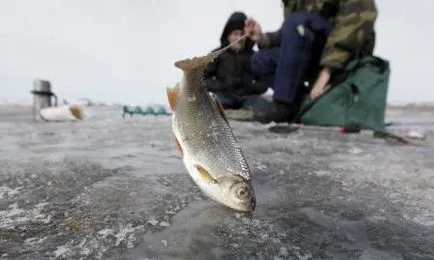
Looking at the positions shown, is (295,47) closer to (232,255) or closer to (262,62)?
(262,62)

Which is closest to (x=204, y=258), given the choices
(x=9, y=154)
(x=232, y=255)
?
(x=232, y=255)

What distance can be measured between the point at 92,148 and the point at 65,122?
3461mm

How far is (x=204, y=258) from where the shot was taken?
4.39ft

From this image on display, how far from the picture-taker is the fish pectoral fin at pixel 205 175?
5.67ft

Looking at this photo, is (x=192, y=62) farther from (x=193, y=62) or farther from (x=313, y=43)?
(x=313, y=43)

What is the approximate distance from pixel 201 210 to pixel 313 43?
4397mm

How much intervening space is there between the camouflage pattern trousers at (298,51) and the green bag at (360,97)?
399mm

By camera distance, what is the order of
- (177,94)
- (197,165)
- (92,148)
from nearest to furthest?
(197,165) < (177,94) < (92,148)

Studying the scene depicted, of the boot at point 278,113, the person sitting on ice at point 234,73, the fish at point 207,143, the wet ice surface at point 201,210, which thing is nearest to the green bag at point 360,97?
the boot at point 278,113

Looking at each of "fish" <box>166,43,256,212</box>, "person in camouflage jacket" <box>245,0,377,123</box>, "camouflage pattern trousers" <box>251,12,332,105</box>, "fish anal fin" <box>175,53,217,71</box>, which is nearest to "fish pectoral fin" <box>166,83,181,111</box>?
"fish" <box>166,43,256,212</box>

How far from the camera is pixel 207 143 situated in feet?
6.02

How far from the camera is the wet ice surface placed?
4.68 feet

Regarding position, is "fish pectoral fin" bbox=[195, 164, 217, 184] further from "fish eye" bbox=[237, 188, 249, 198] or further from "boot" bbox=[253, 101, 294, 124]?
"boot" bbox=[253, 101, 294, 124]

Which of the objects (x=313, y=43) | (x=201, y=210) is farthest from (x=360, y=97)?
(x=201, y=210)
